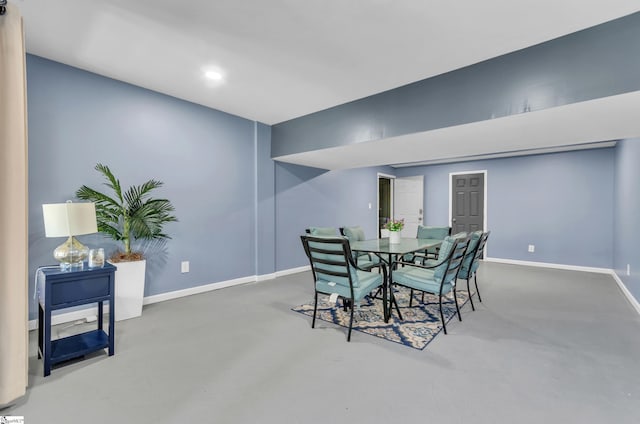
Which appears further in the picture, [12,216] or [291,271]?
[291,271]

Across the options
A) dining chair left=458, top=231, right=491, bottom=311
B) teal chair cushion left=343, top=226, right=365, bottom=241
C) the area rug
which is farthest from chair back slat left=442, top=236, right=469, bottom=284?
teal chair cushion left=343, top=226, right=365, bottom=241

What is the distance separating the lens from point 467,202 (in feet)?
21.4

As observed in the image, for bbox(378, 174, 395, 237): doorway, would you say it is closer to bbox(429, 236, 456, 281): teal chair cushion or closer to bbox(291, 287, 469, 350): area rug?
bbox(291, 287, 469, 350): area rug

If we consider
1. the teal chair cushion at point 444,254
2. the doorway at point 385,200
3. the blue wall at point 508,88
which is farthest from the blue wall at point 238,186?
the teal chair cushion at point 444,254

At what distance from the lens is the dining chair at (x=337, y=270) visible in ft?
7.92

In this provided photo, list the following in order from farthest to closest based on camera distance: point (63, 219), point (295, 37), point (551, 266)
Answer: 1. point (551, 266)
2. point (295, 37)
3. point (63, 219)

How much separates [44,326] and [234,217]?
247 centimetres

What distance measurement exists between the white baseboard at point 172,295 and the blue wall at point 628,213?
14.5 ft

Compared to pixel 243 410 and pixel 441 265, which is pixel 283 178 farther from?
pixel 243 410

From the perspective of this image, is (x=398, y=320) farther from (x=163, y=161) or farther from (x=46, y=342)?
(x=163, y=161)

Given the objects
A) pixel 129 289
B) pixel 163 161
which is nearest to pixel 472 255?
pixel 129 289

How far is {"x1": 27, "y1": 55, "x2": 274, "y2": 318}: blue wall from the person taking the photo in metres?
2.73

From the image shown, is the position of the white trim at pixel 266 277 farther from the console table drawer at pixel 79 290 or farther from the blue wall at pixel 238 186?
the console table drawer at pixel 79 290

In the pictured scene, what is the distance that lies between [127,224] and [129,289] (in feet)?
2.20
